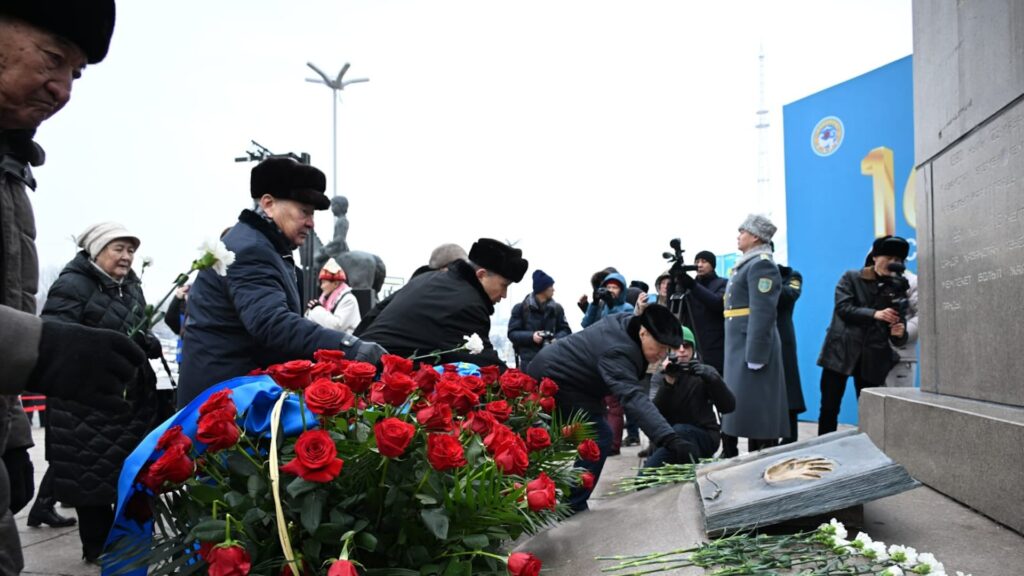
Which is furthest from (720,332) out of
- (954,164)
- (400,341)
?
(400,341)

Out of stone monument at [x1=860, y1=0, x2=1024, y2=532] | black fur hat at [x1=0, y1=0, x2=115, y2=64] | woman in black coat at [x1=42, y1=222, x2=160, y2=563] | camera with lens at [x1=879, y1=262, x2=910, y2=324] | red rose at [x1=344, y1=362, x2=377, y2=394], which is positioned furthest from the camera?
camera with lens at [x1=879, y1=262, x2=910, y2=324]

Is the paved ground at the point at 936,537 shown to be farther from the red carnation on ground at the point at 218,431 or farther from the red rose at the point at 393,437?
the red carnation on ground at the point at 218,431

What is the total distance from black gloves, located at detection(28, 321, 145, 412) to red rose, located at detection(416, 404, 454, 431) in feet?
2.60

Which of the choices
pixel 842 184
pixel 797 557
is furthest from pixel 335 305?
pixel 842 184

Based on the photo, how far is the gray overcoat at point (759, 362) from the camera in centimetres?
531

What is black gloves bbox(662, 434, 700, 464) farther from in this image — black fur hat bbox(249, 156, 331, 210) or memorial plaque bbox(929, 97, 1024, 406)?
black fur hat bbox(249, 156, 331, 210)

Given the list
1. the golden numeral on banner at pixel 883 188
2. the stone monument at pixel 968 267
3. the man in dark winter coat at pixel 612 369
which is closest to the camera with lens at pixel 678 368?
the man in dark winter coat at pixel 612 369

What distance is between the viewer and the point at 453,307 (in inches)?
157

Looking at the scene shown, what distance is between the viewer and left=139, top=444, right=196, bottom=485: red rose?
1.68 meters

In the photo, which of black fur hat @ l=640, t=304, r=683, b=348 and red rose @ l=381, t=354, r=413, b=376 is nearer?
red rose @ l=381, t=354, r=413, b=376

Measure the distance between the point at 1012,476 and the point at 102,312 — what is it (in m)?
4.00

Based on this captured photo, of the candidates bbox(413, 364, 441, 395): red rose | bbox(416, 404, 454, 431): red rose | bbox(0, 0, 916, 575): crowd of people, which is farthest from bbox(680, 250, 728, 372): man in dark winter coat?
bbox(416, 404, 454, 431): red rose

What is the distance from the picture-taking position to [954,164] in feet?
12.6

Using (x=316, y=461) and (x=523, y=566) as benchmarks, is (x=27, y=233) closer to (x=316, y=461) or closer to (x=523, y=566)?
(x=316, y=461)
